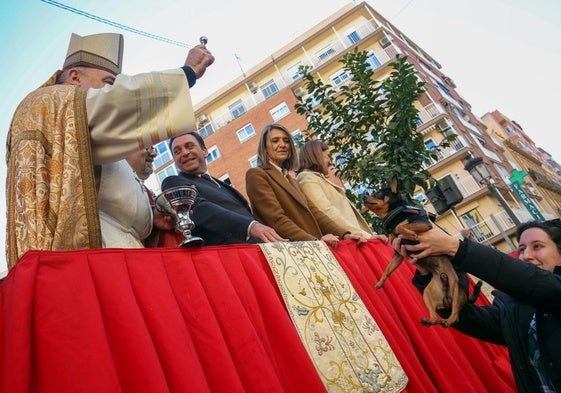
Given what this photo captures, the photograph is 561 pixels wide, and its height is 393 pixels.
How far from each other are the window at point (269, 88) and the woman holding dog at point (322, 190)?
21.4m

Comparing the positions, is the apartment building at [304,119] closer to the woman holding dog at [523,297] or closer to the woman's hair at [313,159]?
the woman's hair at [313,159]

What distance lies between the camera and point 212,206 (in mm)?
2229

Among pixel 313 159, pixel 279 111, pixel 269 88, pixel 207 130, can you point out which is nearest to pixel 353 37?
pixel 269 88

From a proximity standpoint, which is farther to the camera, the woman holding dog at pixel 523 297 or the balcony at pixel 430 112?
the balcony at pixel 430 112

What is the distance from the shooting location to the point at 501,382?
2.24 metres

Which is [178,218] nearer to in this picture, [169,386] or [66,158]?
[66,158]

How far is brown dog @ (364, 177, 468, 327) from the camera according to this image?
1.48 m

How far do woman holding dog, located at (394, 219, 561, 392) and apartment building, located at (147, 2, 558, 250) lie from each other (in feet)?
64.8

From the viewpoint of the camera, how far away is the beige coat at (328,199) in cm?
313

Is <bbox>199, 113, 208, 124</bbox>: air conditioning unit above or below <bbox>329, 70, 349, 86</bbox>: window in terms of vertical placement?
above

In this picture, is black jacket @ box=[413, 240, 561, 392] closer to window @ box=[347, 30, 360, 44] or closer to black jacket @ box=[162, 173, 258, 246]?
black jacket @ box=[162, 173, 258, 246]

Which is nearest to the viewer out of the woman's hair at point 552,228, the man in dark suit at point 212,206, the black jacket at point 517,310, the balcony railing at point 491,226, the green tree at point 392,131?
the black jacket at point 517,310

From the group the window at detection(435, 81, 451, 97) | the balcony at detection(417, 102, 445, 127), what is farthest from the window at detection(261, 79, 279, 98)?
the window at detection(435, 81, 451, 97)

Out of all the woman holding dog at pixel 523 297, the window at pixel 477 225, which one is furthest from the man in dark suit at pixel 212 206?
the window at pixel 477 225
